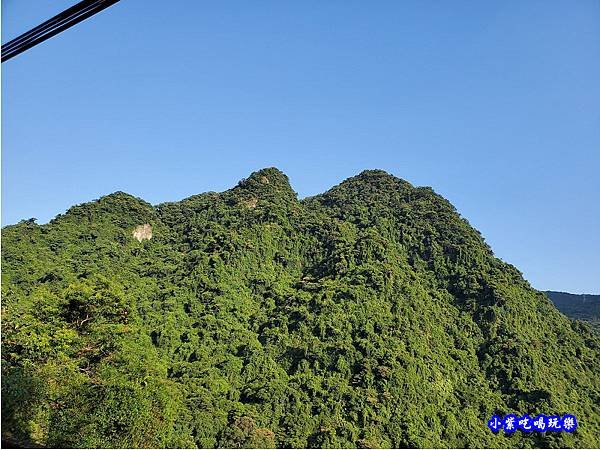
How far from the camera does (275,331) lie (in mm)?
22469

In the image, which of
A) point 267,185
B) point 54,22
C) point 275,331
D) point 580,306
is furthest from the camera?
point 580,306

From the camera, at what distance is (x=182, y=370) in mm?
18953

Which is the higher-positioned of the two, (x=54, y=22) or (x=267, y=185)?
(x=267, y=185)

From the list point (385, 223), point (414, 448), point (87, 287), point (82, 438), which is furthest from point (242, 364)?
point (385, 223)

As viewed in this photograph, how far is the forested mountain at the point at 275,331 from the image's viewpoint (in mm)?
9969

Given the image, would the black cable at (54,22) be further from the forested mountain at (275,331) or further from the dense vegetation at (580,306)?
the dense vegetation at (580,306)

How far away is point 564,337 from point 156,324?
67.4 ft

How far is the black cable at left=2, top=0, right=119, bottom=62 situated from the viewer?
2033mm

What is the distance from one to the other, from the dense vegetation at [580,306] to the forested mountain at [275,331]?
12.4 metres

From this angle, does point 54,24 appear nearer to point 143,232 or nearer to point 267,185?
point 143,232

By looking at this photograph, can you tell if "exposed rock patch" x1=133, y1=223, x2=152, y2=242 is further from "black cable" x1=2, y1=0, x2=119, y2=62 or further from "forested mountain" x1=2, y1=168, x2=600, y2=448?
"black cable" x1=2, y1=0, x2=119, y2=62

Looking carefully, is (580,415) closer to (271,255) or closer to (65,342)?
(271,255)

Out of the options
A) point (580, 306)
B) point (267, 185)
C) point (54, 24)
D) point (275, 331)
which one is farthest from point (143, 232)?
point (580, 306)

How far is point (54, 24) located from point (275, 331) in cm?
2113
